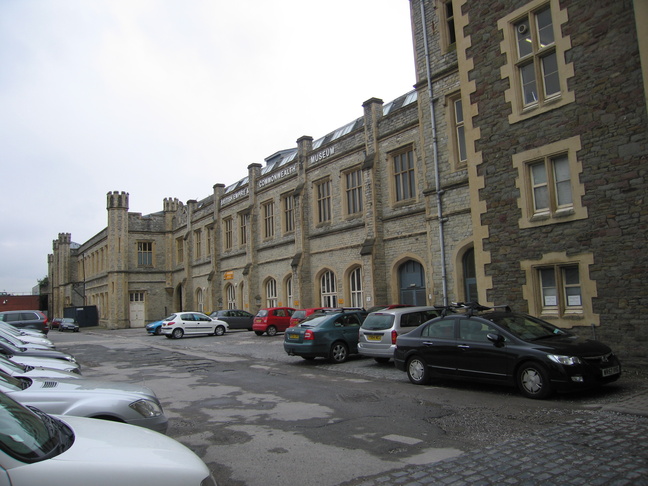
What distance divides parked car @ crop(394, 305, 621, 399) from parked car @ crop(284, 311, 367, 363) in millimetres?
3682

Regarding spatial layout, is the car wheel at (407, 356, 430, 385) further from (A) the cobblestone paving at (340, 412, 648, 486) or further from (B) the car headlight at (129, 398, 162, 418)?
(B) the car headlight at (129, 398, 162, 418)

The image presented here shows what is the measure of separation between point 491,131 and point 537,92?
1.55m

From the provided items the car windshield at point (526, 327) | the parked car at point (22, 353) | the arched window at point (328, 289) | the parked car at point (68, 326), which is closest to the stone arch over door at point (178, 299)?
the parked car at point (68, 326)

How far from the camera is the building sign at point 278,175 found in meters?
30.4

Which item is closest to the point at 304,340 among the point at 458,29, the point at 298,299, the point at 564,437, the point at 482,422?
the point at 482,422

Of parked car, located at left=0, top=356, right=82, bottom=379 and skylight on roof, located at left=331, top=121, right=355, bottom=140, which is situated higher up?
skylight on roof, located at left=331, top=121, right=355, bottom=140

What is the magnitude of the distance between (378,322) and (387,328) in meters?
0.38

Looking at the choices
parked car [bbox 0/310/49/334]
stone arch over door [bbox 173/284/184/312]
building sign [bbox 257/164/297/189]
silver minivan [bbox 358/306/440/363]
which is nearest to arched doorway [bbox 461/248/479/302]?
silver minivan [bbox 358/306/440/363]

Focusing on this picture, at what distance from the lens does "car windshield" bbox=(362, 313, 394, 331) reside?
1296 cm

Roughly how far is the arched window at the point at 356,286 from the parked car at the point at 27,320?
16911 mm

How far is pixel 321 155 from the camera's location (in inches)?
1085

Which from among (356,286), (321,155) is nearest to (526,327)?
(356,286)

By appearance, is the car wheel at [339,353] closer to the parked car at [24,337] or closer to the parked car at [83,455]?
the parked car at [24,337]

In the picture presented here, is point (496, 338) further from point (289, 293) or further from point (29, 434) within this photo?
point (289, 293)
